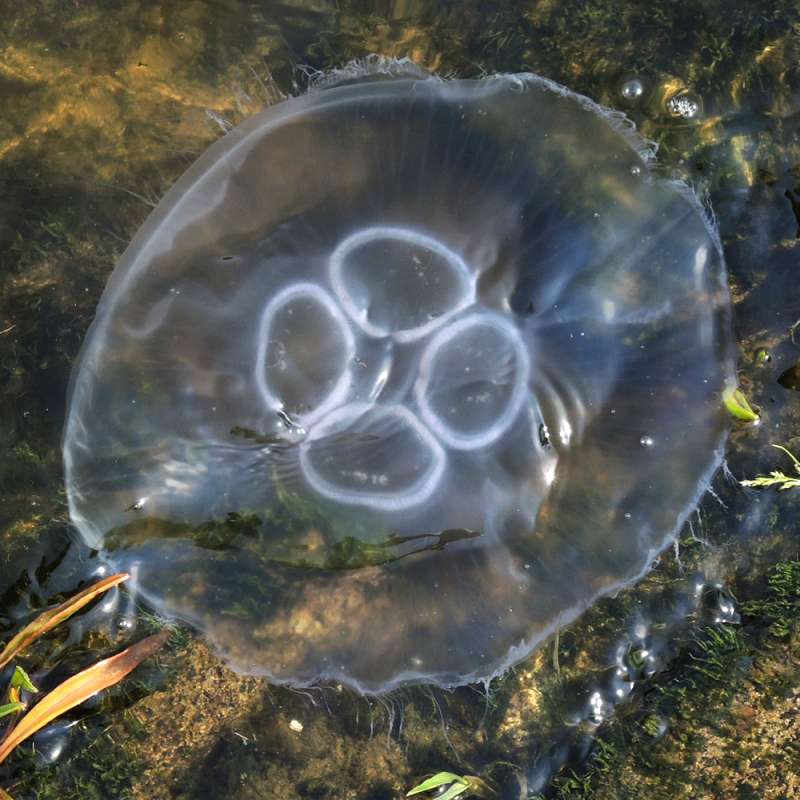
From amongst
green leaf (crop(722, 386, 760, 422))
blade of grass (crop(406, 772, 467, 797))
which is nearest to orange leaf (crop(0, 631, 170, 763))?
blade of grass (crop(406, 772, 467, 797))

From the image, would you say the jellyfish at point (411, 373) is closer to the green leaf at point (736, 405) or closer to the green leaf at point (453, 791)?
the green leaf at point (736, 405)

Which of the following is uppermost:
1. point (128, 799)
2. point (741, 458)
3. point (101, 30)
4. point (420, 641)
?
point (101, 30)

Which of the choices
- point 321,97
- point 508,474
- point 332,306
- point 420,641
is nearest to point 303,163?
point 321,97

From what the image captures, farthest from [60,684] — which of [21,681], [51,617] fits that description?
[51,617]

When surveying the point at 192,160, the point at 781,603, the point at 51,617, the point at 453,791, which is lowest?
the point at 453,791

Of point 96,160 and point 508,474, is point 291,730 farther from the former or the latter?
point 96,160

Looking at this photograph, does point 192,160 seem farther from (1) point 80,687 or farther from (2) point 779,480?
(2) point 779,480

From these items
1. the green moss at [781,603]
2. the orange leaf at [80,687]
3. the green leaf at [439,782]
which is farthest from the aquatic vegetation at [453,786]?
the green moss at [781,603]
